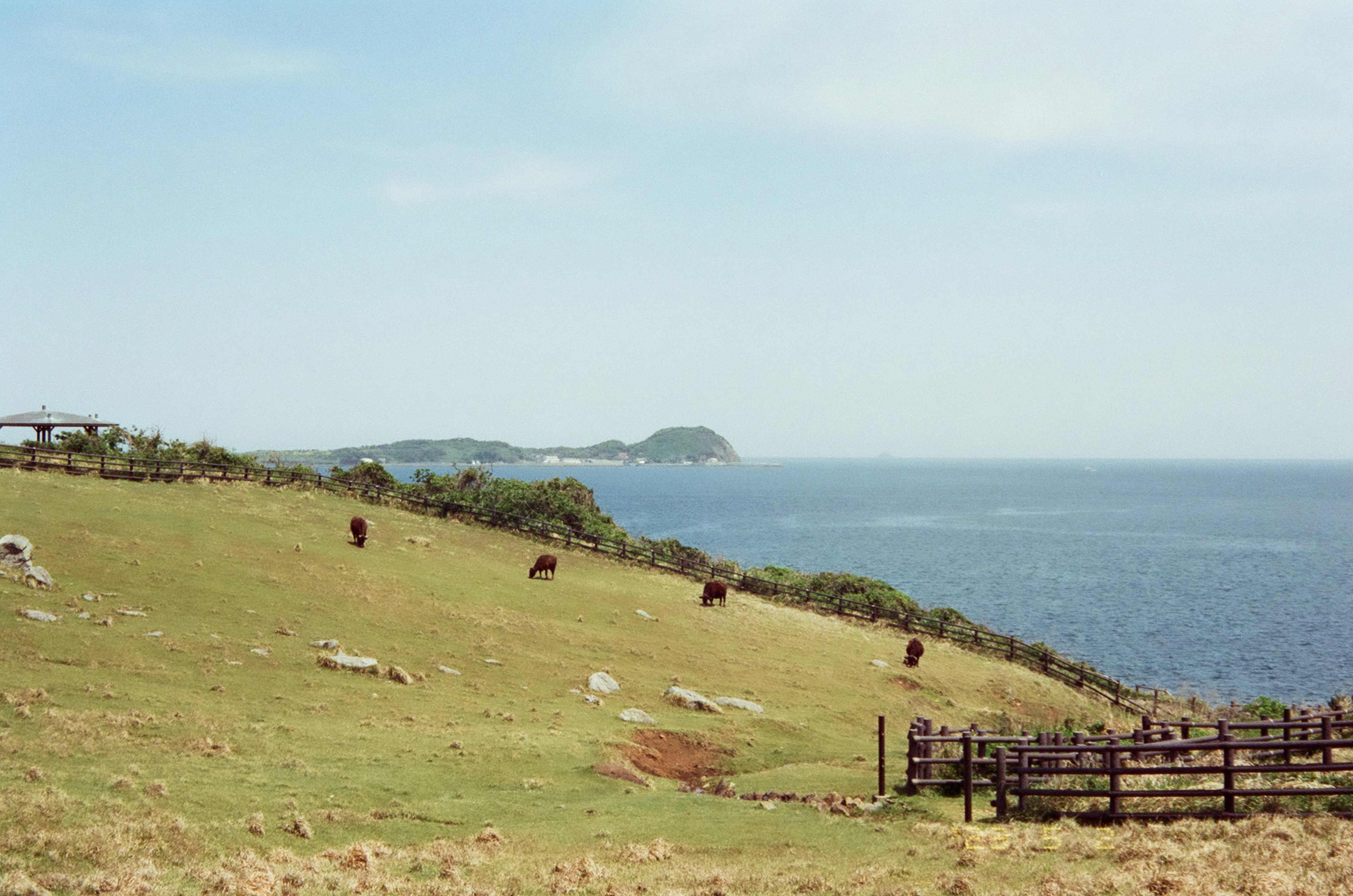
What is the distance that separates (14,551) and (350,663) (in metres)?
12.6

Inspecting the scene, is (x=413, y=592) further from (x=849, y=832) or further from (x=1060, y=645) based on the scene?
(x=1060, y=645)

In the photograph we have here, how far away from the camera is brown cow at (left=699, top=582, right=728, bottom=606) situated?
47.2m

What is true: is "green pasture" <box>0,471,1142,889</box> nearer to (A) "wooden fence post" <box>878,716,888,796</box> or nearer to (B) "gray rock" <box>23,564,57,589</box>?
(B) "gray rock" <box>23,564,57,589</box>

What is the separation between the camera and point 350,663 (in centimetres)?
2734

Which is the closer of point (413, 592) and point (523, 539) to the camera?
point (413, 592)

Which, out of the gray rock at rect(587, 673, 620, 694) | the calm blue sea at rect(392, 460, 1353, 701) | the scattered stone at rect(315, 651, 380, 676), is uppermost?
the scattered stone at rect(315, 651, 380, 676)

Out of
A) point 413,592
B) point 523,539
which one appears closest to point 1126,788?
point 413,592

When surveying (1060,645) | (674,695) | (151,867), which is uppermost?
(151,867)

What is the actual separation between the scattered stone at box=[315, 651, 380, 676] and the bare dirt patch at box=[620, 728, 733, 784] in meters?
8.71

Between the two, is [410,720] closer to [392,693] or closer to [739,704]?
[392,693]

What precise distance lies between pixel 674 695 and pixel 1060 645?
48282 millimetres

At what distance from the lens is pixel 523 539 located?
56.2 m

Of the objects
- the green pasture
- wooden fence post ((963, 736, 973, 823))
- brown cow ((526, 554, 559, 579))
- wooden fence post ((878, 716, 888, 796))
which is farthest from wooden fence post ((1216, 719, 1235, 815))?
brown cow ((526, 554, 559, 579))

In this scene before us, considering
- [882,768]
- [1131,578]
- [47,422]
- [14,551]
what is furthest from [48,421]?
[1131,578]
